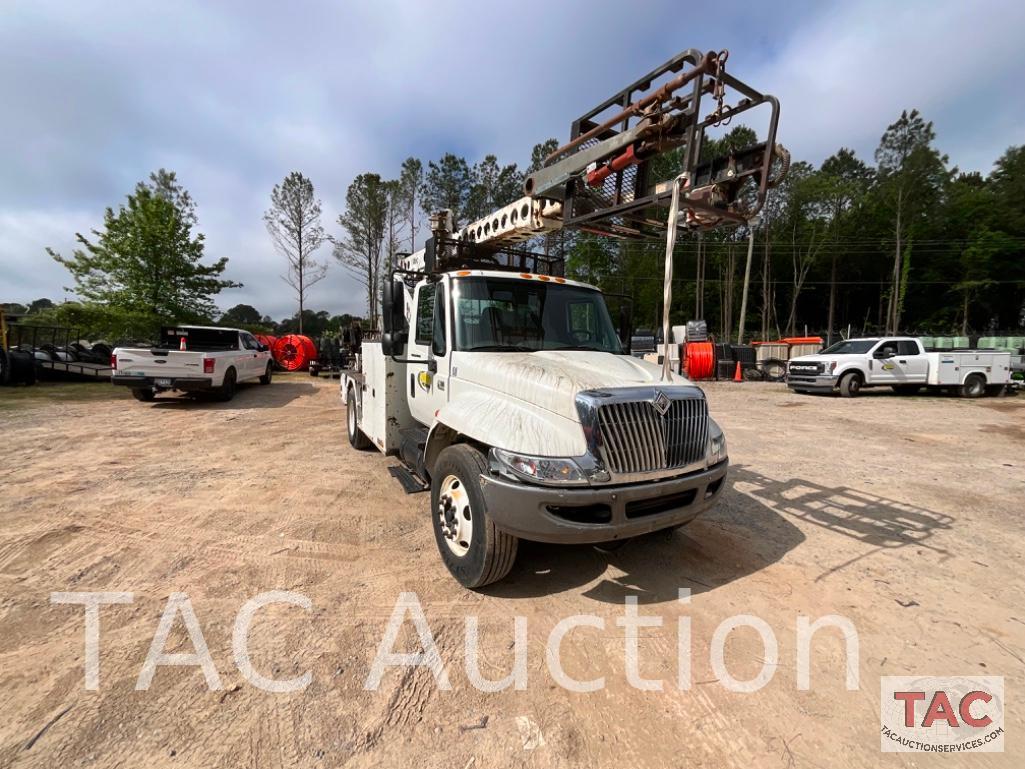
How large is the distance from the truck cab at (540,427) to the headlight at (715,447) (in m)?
0.02

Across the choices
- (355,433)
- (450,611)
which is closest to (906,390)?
(355,433)

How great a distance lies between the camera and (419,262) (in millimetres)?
6527

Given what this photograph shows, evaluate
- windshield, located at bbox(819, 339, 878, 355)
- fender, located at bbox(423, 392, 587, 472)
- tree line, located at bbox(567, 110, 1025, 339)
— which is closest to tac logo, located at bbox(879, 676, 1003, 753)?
fender, located at bbox(423, 392, 587, 472)

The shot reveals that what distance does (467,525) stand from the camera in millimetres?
3172

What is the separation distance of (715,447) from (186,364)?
11.3 metres

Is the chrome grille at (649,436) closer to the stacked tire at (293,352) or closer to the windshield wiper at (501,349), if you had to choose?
the windshield wiper at (501,349)

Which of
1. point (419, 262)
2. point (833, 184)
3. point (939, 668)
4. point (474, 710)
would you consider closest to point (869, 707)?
point (939, 668)

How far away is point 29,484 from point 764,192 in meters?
7.68

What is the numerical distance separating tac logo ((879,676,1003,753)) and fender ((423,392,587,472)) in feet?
6.39

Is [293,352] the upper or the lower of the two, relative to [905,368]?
upper

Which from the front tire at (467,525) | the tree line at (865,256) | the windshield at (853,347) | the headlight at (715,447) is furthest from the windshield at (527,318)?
the tree line at (865,256)

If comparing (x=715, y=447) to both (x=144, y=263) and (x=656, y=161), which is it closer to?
(x=656, y=161)

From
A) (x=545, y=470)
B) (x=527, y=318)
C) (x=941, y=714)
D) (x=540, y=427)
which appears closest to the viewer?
(x=941, y=714)

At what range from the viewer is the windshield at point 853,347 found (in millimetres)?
14902
